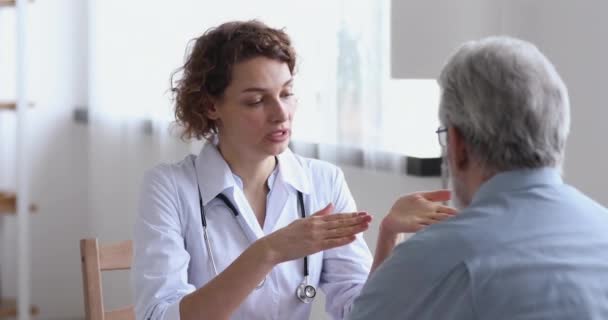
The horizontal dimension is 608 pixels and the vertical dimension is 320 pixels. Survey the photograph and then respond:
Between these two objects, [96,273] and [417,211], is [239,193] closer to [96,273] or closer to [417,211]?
[96,273]

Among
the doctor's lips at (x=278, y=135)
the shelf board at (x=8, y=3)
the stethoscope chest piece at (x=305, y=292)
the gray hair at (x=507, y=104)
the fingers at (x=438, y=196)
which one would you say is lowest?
the stethoscope chest piece at (x=305, y=292)

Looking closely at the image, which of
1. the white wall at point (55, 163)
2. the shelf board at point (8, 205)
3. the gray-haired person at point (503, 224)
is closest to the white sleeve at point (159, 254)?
the gray-haired person at point (503, 224)

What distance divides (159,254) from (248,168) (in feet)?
1.05

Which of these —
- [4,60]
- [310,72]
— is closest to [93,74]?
[4,60]

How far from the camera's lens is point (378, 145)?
123 inches

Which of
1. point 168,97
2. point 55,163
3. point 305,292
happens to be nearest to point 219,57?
point 305,292

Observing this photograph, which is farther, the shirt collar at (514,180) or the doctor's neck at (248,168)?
the doctor's neck at (248,168)

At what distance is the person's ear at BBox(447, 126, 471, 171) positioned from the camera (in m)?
1.25

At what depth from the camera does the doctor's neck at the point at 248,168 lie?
2.09 meters

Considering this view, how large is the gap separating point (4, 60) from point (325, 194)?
3.08 meters

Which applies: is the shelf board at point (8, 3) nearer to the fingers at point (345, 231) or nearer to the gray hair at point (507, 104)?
the fingers at point (345, 231)

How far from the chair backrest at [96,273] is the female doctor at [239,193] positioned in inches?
7.0

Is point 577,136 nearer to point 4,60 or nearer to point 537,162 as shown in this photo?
point 537,162

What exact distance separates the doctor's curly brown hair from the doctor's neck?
105 mm
